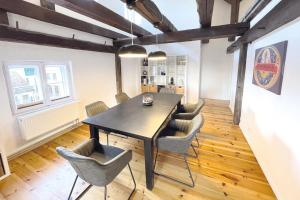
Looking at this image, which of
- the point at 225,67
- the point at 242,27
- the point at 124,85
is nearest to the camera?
the point at 242,27

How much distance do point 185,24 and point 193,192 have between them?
15.6ft

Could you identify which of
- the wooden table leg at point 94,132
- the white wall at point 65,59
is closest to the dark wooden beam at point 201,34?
the white wall at point 65,59

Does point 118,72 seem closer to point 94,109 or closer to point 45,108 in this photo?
point 45,108

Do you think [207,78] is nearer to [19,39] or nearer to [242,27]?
[242,27]

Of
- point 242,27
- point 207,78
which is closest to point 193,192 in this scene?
point 242,27

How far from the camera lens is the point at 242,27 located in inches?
126

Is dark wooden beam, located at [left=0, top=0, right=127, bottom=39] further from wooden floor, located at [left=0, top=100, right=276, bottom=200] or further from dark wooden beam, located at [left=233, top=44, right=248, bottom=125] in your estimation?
dark wooden beam, located at [left=233, top=44, right=248, bottom=125]

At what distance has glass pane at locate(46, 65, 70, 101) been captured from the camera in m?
3.27

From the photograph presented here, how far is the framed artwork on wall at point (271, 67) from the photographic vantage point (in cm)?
174

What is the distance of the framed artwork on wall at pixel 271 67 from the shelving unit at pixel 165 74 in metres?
2.93

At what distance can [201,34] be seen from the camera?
3.52m

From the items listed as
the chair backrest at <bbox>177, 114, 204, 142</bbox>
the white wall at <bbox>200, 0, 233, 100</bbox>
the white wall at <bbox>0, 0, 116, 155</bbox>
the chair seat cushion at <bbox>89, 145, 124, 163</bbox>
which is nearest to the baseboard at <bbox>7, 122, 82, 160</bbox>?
the white wall at <bbox>0, 0, 116, 155</bbox>

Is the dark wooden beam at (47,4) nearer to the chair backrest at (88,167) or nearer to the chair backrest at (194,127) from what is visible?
the chair backrest at (88,167)

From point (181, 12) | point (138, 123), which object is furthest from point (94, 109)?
point (181, 12)
